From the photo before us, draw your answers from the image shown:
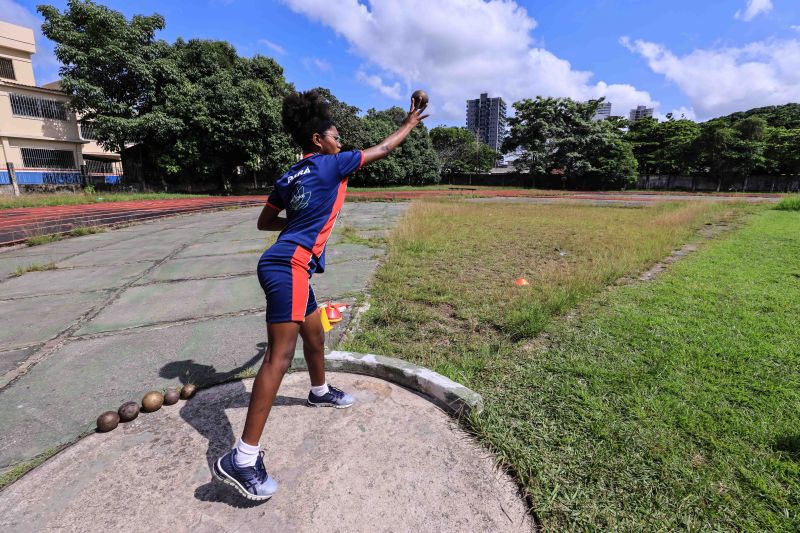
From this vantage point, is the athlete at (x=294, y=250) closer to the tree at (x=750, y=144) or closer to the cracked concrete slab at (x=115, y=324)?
the cracked concrete slab at (x=115, y=324)

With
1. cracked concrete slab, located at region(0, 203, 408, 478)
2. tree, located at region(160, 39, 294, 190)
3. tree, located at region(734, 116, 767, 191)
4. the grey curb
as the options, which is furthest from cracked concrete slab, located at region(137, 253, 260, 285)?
tree, located at region(734, 116, 767, 191)

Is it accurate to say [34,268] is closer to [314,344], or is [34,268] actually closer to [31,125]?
[314,344]

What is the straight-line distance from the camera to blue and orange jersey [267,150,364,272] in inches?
74.4

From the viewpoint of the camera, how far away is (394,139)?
203 cm

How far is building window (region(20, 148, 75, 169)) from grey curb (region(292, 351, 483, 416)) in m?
26.8

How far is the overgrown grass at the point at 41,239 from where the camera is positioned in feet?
24.7

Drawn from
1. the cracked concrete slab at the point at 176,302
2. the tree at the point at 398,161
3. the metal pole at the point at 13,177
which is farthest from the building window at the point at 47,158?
the cracked concrete slab at the point at 176,302

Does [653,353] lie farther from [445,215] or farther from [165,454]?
[445,215]

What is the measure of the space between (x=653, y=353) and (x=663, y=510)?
4.88 feet

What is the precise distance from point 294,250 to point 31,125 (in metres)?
27.7

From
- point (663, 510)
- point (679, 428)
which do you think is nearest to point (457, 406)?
→ point (663, 510)

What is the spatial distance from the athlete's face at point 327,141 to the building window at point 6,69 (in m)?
29.9

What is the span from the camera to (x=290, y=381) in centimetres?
264

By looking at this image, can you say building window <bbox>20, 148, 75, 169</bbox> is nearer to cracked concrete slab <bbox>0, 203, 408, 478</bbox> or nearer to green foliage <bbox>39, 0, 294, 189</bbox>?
green foliage <bbox>39, 0, 294, 189</bbox>
